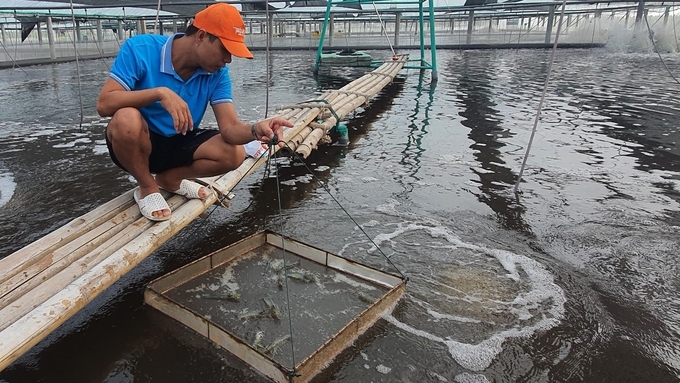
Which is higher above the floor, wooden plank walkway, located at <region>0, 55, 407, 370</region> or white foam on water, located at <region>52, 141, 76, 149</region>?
wooden plank walkway, located at <region>0, 55, 407, 370</region>

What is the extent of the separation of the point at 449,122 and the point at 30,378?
756 centimetres

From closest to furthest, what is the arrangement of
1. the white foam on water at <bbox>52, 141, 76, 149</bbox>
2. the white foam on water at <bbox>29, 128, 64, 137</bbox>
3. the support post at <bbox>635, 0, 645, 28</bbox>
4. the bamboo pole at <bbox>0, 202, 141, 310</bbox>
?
the bamboo pole at <bbox>0, 202, 141, 310</bbox>
the white foam on water at <bbox>52, 141, 76, 149</bbox>
the white foam on water at <bbox>29, 128, 64, 137</bbox>
the support post at <bbox>635, 0, 645, 28</bbox>

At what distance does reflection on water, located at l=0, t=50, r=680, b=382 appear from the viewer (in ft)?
7.87

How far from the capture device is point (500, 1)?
2389 cm

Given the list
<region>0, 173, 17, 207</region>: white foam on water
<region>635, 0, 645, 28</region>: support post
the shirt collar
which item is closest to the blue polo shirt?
the shirt collar

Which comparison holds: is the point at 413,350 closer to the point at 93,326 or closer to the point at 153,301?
the point at 153,301

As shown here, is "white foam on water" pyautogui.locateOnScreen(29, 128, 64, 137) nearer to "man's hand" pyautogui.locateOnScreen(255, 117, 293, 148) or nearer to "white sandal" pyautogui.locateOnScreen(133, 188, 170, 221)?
"white sandal" pyautogui.locateOnScreen(133, 188, 170, 221)

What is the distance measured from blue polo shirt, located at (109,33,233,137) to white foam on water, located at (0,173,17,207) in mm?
2542

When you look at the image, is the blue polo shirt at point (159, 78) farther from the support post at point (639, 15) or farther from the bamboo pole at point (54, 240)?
the support post at point (639, 15)

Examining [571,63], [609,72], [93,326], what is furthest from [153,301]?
[571,63]

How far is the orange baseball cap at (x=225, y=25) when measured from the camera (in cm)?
253

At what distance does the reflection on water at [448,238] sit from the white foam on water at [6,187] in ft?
0.11

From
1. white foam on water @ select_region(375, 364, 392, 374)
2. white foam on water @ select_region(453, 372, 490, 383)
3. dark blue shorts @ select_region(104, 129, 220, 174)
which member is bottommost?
white foam on water @ select_region(453, 372, 490, 383)

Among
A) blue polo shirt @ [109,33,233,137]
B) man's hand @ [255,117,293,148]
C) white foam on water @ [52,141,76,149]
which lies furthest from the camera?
white foam on water @ [52,141,76,149]
